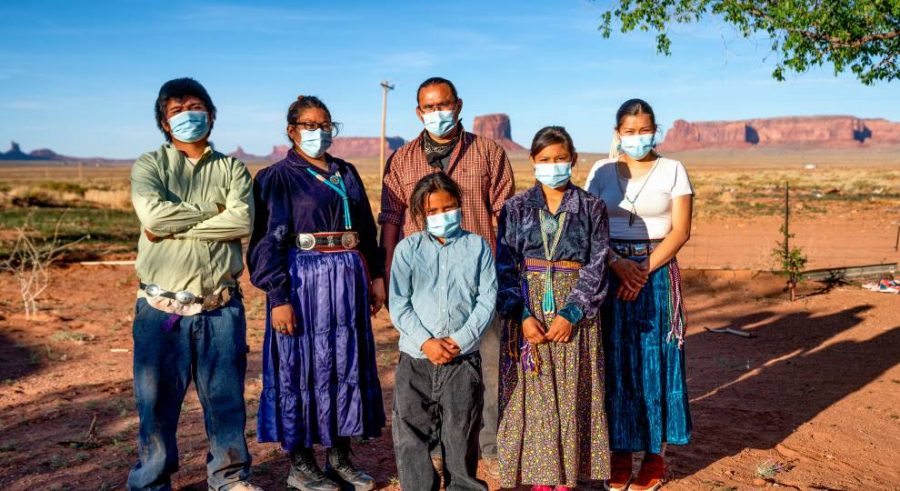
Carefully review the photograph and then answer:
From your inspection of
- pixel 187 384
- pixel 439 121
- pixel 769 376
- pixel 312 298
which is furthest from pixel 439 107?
pixel 769 376

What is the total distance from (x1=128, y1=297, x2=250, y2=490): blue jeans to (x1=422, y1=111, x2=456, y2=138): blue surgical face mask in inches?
48.3

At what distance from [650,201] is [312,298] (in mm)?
1629

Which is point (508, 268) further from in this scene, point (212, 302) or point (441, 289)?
point (212, 302)

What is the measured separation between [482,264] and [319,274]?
75cm

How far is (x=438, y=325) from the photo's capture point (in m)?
3.28

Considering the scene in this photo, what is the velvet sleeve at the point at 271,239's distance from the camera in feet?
11.3

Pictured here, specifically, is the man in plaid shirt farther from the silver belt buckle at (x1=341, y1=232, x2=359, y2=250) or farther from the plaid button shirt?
the silver belt buckle at (x1=341, y1=232, x2=359, y2=250)

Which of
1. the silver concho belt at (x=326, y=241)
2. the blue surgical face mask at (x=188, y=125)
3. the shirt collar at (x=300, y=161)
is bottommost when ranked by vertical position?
the silver concho belt at (x=326, y=241)

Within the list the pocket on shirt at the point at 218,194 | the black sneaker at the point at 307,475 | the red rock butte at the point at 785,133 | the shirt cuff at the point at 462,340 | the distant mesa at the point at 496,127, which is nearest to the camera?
the shirt cuff at the point at 462,340

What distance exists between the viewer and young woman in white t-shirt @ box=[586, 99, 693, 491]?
3.69 meters

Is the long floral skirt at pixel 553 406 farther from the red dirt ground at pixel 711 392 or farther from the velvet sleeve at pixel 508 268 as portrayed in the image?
the red dirt ground at pixel 711 392

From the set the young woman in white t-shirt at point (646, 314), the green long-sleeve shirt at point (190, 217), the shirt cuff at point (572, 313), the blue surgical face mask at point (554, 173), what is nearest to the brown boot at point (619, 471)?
the young woman in white t-shirt at point (646, 314)

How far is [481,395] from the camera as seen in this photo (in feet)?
11.0

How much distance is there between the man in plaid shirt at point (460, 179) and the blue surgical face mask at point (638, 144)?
595mm
